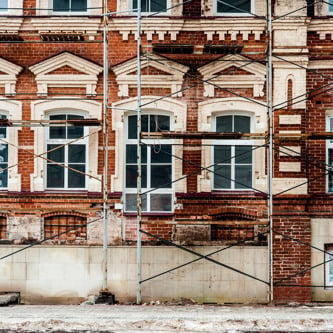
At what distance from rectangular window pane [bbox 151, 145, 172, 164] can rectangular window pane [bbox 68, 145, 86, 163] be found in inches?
63.7

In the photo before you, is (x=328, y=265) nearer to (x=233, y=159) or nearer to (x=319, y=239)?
(x=319, y=239)

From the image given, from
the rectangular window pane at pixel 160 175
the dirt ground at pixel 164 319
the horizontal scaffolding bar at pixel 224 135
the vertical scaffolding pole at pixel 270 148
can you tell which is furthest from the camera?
the rectangular window pane at pixel 160 175

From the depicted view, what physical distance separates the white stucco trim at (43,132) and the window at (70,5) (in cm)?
220

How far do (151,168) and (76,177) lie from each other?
5.82 feet

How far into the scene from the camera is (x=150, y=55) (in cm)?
1079

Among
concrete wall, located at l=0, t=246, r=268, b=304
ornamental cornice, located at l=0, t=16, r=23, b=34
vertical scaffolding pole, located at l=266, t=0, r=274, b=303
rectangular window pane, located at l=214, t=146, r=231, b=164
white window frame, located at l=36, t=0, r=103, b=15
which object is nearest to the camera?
vertical scaffolding pole, located at l=266, t=0, r=274, b=303

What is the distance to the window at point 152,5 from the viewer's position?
1108 centimetres

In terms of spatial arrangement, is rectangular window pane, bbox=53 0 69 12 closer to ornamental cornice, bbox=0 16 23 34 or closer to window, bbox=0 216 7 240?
ornamental cornice, bbox=0 16 23 34

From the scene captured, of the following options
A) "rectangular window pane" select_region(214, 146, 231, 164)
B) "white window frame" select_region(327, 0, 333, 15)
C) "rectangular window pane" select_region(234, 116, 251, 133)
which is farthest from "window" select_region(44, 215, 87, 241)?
"white window frame" select_region(327, 0, 333, 15)

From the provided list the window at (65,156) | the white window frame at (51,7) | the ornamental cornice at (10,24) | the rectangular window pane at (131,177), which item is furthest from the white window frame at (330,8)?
the ornamental cornice at (10,24)

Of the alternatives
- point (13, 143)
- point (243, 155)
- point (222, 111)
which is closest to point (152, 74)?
point (222, 111)

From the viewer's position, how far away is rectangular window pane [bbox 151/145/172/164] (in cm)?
1108

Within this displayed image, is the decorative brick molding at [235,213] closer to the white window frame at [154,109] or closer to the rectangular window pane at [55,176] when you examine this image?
the white window frame at [154,109]

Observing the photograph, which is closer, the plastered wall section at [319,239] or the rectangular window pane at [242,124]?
the plastered wall section at [319,239]
